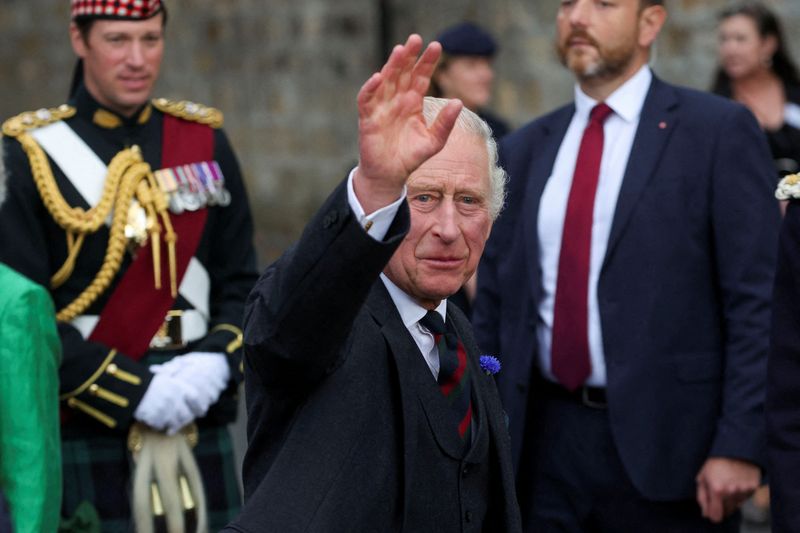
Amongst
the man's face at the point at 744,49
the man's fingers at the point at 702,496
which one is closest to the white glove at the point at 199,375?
the man's fingers at the point at 702,496

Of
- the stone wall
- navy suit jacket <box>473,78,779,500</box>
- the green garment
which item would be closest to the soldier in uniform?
the green garment

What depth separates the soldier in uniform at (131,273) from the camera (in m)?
4.96

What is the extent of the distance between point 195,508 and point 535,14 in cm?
650

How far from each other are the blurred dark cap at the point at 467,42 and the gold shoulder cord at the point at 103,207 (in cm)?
285

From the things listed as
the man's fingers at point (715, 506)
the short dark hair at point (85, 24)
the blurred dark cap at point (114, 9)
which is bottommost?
the man's fingers at point (715, 506)

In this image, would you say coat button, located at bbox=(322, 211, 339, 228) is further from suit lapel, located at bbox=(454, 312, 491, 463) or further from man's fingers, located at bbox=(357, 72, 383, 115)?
suit lapel, located at bbox=(454, 312, 491, 463)

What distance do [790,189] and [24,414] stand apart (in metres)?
1.76

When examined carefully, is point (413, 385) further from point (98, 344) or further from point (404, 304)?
point (98, 344)

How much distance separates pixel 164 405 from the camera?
494cm

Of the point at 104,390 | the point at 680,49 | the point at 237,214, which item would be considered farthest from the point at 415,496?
the point at 680,49

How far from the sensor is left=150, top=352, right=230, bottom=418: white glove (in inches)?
196

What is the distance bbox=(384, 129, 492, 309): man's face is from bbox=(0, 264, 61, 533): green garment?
3.35 ft

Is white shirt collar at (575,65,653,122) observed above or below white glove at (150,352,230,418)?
above

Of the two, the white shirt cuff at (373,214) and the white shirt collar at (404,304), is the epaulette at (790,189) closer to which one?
the white shirt collar at (404,304)
